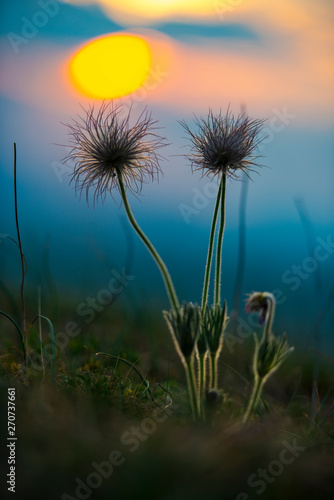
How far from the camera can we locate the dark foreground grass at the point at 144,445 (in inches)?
65.0

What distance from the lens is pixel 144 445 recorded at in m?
1.87

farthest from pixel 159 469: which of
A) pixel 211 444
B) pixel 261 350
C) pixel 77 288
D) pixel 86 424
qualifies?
pixel 77 288

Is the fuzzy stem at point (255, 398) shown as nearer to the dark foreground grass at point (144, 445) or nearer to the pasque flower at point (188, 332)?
the dark foreground grass at point (144, 445)

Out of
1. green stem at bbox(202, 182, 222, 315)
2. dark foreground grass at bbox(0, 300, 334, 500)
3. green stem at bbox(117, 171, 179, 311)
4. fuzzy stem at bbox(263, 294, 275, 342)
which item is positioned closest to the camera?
dark foreground grass at bbox(0, 300, 334, 500)

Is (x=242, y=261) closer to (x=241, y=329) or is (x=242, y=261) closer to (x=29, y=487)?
(x=241, y=329)

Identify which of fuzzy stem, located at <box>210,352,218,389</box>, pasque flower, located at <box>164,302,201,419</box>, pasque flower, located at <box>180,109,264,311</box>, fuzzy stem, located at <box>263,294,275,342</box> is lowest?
fuzzy stem, located at <box>210,352,218,389</box>

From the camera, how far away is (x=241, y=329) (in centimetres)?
343

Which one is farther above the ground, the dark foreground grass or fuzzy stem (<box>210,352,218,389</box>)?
fuzzy stem (<box>210,352,218,389</box>)

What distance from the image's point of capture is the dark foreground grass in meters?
1.65

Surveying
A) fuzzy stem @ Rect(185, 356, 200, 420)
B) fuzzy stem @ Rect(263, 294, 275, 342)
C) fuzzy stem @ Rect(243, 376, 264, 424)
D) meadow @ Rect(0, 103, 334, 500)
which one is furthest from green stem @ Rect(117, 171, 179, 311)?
fuzzy stem @ Rect(243, 376, 264, 424)

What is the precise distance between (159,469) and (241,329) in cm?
186

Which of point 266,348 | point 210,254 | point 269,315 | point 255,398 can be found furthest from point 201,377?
point 210,254

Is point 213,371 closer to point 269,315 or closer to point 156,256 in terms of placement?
point 269,315

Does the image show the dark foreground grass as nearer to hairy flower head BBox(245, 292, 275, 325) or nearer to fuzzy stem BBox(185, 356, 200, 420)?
fuzzy stem BBox(185, 356, 200, 420)
